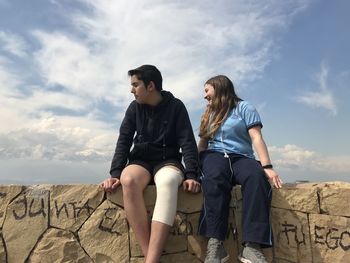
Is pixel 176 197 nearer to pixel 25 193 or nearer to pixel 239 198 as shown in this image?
pixel 239 198

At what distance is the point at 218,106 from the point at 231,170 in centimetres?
70

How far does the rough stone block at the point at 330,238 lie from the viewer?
11.3 ft

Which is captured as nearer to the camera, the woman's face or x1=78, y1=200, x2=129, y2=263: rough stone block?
x1=78, y1=200, x2=129, y2=263: rough stone block

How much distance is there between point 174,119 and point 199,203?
77 centimetres

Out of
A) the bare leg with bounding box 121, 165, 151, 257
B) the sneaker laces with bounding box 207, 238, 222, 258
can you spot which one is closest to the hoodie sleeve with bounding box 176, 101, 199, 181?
the bare leg with bounding box 121, 165, 151, 257

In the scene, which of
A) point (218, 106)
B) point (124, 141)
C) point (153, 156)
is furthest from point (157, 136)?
point (218, 106)

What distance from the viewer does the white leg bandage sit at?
3248mm

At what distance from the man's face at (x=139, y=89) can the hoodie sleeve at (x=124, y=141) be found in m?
0.17

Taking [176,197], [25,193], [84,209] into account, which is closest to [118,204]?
[84,209]

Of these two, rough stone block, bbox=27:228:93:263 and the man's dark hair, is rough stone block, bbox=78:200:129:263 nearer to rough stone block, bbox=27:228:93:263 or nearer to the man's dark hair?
rough stone block, bbox=27:228:93:263

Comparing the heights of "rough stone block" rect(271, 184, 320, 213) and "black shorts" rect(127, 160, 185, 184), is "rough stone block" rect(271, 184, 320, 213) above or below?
below

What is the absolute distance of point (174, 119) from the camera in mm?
3789

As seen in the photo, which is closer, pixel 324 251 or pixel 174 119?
pixel 324 251

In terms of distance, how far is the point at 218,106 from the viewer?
3.96m
